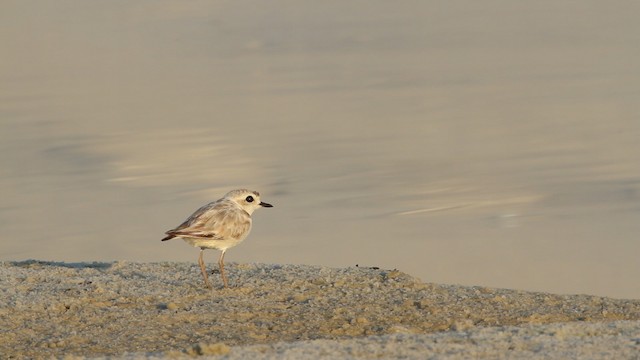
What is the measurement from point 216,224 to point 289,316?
122 cm

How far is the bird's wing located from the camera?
39.1ft

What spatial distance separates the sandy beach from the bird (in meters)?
0.32

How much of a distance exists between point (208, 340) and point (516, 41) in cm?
1814

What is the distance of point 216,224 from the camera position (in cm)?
1204

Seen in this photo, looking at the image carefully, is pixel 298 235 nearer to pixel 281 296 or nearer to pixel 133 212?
pixel 133 212

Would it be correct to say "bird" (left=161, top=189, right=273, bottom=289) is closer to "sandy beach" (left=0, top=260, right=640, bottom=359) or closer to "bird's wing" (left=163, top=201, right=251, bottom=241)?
"bird's wing" (left=163, top=201, right=251, bottom=241)

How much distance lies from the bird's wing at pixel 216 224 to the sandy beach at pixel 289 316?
42 cm

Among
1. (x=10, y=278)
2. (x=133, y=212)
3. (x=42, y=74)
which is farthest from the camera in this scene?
(x=42, y=74)

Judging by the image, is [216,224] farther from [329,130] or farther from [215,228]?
[329,130]

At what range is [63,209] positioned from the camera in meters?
16.6

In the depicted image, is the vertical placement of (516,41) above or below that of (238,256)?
above

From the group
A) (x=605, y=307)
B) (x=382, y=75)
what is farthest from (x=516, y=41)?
(x=605, y=307)

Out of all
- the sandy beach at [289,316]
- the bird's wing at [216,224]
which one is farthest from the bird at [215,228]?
the sandy beach at [289,316]

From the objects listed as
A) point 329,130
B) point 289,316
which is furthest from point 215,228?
point 329,130
